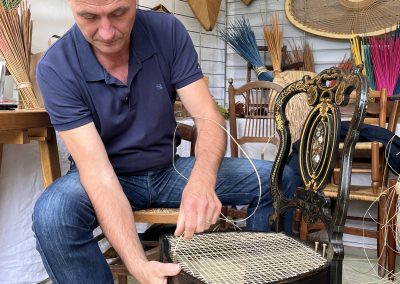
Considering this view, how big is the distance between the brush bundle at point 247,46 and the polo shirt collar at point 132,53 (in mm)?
1590

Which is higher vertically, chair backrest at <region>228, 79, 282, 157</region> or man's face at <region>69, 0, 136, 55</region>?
man's face at <region>69, 0, 136, 55</region>

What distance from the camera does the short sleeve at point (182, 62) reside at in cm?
128

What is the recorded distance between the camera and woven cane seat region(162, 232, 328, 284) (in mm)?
840

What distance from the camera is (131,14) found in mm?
1083

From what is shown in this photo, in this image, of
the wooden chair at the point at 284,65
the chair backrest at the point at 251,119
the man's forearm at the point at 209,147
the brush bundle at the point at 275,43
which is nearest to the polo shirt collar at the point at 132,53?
the man's forearm at the point at 209,147

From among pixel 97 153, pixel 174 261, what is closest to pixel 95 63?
pixel 97 153

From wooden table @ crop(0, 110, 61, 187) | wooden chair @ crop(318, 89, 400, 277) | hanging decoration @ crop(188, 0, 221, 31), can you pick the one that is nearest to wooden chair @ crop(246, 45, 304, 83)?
hanging decoration @ crop(188, 0, 221, 31)

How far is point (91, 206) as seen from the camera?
1.06 meters

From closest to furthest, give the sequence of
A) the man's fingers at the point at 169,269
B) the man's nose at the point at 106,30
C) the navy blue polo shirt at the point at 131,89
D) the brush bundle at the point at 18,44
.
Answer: the man's fingers at the point at 169,269, the man's nose at the point at 106,30, the navy blue polo shirt at the point at 131,89, the brush bundle at the point at 18,44

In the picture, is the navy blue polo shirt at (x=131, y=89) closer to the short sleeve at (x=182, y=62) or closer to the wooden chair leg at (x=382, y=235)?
the short sleeve at (x=182, y=62)

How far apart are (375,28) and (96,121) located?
2156 millimetres

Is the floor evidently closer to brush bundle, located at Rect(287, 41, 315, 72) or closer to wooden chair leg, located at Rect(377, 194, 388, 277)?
wooden chair leg, located at Rect(377, 194, 388, 277)

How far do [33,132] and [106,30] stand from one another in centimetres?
51

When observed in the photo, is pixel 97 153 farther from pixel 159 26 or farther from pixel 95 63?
pixel 159 26
